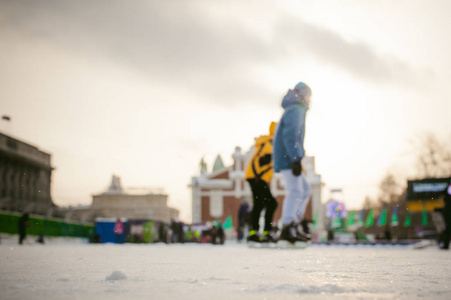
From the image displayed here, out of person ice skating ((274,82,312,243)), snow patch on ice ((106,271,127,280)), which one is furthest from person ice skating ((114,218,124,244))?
snow patch on ice ((106,271,127,280))

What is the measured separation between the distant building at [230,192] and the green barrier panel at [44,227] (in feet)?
54.4

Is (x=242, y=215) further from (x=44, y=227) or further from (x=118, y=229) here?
(x=44, y=227)

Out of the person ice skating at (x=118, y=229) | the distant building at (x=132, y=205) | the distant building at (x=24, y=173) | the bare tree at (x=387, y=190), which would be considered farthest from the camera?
the distant building at (x=132, y=205)

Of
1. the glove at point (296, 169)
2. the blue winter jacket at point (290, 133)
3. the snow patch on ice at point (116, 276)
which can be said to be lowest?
A: the snow patch on ice at point (116, 276)

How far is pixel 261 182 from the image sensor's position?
9.42 meters

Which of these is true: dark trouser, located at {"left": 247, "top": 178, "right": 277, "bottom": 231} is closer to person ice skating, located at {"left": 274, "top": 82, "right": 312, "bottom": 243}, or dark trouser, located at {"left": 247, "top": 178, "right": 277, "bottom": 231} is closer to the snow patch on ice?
person ice skating, located at {"left": 274, "top": 82, "right": 312, "bottom": 243}

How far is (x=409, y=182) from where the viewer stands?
135ft

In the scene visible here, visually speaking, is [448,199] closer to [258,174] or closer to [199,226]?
[258,174]

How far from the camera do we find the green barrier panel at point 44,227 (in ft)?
71.0

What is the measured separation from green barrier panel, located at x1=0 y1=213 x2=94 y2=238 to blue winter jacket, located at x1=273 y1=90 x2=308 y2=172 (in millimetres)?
10995

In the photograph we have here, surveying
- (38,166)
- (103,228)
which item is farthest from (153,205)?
(103,228)

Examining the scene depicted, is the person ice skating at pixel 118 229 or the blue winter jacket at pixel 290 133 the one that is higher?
the blue winter jacket at pixel 290 133

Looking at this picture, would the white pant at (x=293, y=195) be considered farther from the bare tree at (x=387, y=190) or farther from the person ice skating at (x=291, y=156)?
the bare tree at (x=387, y=190)

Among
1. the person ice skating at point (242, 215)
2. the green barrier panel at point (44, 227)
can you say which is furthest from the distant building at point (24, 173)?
the person ice skating at point (242, 215)
